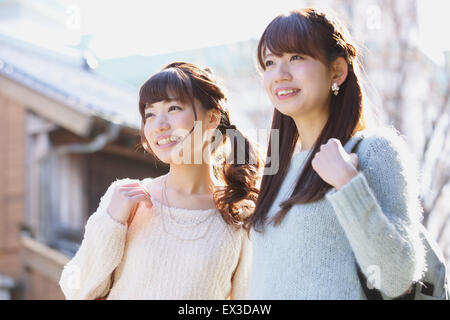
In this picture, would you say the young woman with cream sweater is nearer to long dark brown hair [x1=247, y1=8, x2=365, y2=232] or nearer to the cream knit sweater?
the cream knit sweater

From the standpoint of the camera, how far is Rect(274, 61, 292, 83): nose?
188 cm

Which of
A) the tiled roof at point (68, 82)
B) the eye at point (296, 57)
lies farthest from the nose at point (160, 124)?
the tiled roof at point (68, 82)

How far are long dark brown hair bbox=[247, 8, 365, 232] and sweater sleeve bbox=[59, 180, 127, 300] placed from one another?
479 millimetres

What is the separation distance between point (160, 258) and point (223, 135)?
1.93ft

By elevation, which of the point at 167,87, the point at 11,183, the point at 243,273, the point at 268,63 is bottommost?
the point at 11,183

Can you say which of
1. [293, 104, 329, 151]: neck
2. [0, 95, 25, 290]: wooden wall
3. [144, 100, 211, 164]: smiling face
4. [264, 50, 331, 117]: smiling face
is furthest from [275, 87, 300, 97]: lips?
[0, 95, 25, 290]: wooden wall

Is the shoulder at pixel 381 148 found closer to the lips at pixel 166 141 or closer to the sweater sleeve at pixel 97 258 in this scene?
the lips at pixel 166 141

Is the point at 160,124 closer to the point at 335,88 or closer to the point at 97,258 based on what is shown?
the point at 97,258

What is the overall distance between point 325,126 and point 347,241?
39 cm

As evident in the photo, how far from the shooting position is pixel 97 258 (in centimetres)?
210

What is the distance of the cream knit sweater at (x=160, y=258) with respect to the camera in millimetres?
2107

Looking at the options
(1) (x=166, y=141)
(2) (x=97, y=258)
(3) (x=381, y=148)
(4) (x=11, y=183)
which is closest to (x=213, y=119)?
(1) (x=166, y=141)
